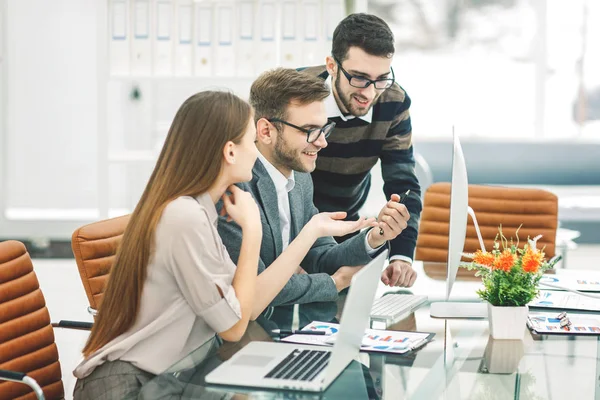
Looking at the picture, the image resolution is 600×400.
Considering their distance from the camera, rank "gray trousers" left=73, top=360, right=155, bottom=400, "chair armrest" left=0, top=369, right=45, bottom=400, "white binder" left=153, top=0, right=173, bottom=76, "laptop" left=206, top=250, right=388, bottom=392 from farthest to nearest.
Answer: "white binder" left=153, top=0, right=173, bottom=76, "chair armrest" left=0, top=369, right=45, bottom=400, "gray trousers" left=73, top=360, right=155, bottom=400, "laptop" left=206, top=250, right=388, bottom=392

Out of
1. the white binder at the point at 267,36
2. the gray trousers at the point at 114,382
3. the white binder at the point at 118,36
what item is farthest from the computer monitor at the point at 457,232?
the white binder at the point at 118,36

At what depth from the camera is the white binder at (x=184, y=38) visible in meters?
4.26

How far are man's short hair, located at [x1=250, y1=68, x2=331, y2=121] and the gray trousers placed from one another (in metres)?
0.85

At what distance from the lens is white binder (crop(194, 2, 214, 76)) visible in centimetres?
427

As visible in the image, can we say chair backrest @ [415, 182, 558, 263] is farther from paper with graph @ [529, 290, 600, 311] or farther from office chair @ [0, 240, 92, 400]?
office chair @ [0, 240, 92, 400]

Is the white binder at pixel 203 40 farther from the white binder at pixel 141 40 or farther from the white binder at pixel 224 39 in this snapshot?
the white binder at pixel 141 40

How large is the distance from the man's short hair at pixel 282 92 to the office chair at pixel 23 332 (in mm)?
716

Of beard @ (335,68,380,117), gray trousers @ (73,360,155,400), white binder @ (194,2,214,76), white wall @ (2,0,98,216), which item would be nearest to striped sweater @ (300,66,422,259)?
beard @ (335,68,380,117)

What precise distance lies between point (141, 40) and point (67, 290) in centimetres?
137

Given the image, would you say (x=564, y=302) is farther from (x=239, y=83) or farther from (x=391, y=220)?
(x=239, y=83)

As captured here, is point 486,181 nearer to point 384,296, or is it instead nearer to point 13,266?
point 384,296

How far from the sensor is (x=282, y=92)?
2262mm

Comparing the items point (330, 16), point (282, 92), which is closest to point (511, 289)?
point (282, 92)

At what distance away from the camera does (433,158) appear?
548cm
